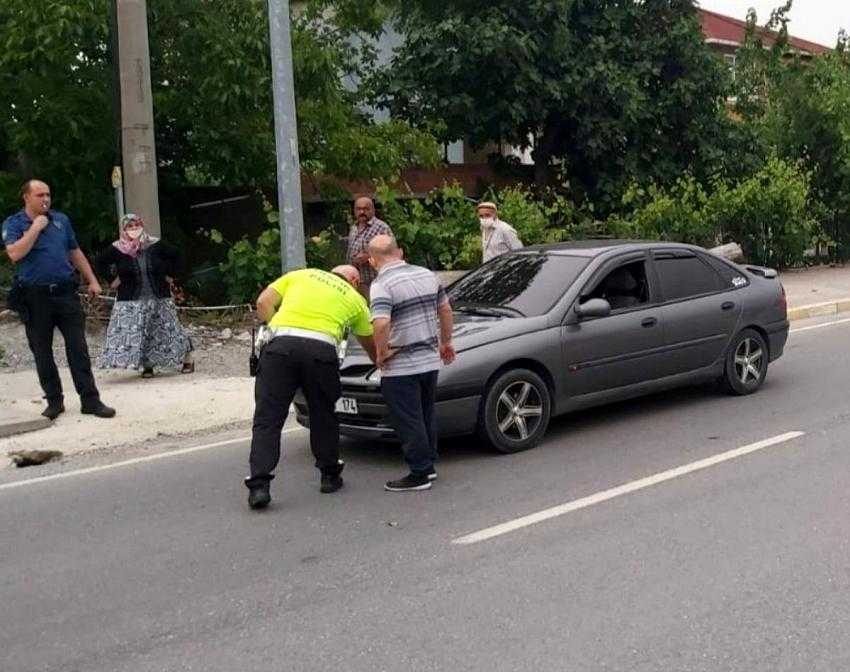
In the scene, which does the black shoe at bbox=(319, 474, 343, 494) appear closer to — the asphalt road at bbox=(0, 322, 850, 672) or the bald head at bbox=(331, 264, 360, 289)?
the asphalt road at bbox=(0, 322, 850, 672)

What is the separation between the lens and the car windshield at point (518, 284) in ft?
26.0

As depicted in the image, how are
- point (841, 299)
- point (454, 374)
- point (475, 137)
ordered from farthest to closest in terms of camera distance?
point (475, 137) < point (841, 299) < point (454, 374)

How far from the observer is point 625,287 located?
841 centimetres

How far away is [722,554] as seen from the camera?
16.9ft

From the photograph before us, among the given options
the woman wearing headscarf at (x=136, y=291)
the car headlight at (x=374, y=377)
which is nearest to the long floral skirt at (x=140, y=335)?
the woman wearing headscarf at (x=136, y=291)

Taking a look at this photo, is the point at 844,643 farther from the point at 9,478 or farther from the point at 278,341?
the point at 9,478

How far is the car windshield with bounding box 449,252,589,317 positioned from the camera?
312 inches

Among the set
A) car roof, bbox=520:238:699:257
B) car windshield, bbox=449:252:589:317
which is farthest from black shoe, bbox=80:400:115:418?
car roof, bbox=520:238:699:257

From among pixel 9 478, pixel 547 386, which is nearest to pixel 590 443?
pixel 547 386

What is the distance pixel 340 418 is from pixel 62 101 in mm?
7784

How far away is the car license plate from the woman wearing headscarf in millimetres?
3722

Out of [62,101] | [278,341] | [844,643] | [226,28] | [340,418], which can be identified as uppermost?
[226,28]

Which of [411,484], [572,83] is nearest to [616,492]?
[411,484]

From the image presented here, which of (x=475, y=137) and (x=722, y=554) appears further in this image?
(x=475, y=137)
